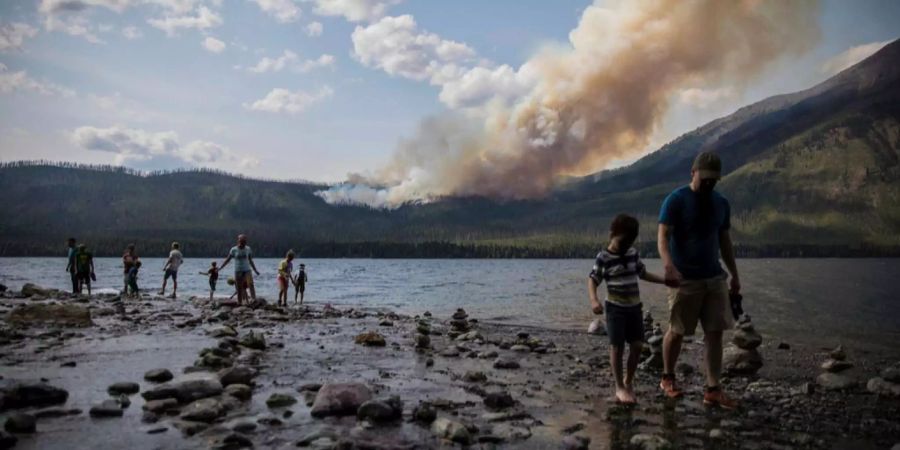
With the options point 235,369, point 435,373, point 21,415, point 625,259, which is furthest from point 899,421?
point 21,415

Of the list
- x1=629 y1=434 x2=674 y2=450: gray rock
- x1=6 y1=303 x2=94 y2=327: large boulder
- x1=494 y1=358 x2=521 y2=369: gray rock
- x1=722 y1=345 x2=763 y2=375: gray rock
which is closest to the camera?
x1=629 y1=434 x2=674 y2=450: gray rock

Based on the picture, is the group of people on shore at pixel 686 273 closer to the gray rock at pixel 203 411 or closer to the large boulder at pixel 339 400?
the large boulder at pixel 339 400

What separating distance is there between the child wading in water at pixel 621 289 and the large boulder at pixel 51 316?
54.8 ft

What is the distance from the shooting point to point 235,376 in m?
9.78

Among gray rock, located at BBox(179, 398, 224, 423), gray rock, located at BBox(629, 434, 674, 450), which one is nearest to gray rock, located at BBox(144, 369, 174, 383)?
gray rock, located at BBox(179, 398, 224, 423)

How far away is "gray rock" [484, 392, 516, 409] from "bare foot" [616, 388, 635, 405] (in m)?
1.66

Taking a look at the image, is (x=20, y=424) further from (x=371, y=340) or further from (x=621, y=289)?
(x=371, y=340)

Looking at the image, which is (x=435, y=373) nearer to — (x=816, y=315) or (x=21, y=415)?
(x=21, y=415)

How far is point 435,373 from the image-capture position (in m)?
11.9

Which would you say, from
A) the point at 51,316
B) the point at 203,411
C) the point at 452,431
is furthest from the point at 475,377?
the point at 51,316

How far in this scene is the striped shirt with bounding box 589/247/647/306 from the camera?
891 centimetres

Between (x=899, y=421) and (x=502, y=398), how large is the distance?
222 inches

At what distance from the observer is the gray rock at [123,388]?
908 cm

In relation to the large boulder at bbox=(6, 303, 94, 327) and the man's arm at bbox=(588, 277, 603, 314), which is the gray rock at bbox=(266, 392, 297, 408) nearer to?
the man's arm at bbox=(588, 277, 603, 314)
